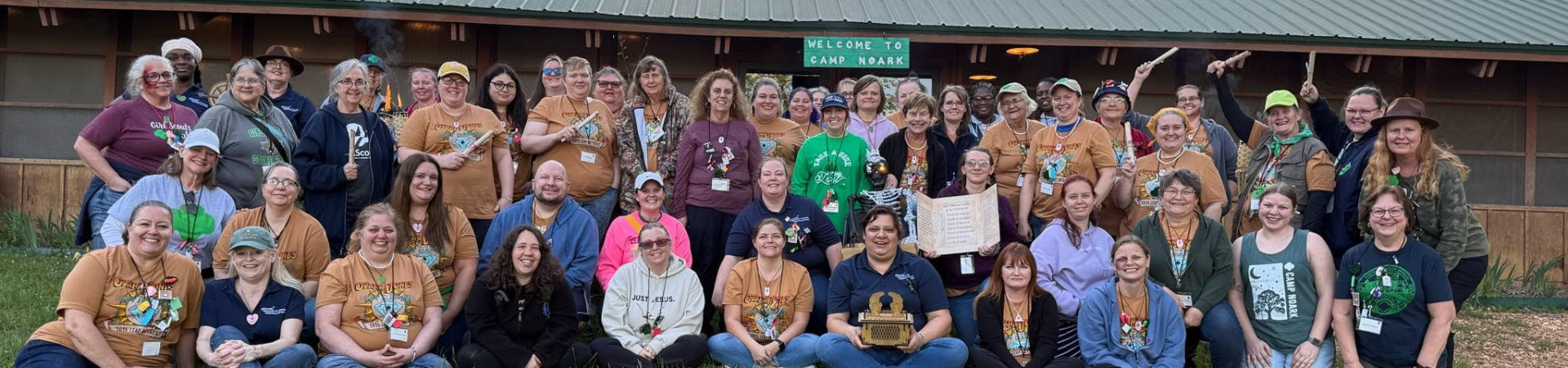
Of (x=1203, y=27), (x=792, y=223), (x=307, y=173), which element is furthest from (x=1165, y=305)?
(x=1203, y=27)

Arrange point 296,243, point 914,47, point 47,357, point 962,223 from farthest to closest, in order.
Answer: point 914,47 → point 962,223 → point 296,243 → point 47,357

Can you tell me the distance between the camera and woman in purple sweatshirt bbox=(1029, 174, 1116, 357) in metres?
6.17

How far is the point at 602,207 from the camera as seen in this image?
690 cm

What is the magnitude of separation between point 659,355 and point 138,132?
318 cm

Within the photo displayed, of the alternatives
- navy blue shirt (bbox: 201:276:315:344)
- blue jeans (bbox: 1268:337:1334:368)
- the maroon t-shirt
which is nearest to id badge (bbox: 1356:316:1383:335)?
Result: blue jeans (bbox: 1268:337:1334:368)

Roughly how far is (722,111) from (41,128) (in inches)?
280

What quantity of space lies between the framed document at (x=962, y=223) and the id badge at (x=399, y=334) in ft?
9.18

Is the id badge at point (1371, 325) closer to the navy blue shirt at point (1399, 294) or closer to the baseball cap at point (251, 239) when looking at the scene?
the navy blue shirt at point (1399, 294)

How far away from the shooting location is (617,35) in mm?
10828

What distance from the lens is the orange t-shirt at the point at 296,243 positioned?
5.64 metres

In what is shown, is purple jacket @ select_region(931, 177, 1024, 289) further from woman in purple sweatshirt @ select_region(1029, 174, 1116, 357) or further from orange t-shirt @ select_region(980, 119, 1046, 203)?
orange t-shirt @ select_region(980, 119, 1046, 203)

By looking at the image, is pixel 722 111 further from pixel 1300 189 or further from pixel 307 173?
pixel 1300 189

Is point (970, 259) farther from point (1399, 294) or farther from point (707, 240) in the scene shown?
point (1399, 294)

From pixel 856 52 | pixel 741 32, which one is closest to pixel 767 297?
pixel 856 52
